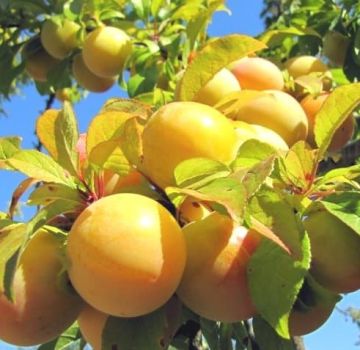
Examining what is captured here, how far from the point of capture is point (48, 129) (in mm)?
836

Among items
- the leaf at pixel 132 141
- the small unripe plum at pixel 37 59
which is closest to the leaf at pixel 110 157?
the leaf at pixel 132 141

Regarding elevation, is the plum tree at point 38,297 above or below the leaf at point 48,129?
below

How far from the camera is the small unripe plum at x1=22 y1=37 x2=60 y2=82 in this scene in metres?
2.55

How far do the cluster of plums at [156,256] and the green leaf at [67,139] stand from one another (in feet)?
0.07

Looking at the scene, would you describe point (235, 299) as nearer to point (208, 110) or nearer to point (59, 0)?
point (208, 110)

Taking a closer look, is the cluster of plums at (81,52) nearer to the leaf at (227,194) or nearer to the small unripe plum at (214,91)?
the small unripe plum at (214,91)

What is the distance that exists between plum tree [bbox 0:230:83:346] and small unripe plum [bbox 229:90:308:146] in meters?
0.39

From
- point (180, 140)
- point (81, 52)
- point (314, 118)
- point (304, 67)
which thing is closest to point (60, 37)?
point (81, 52)

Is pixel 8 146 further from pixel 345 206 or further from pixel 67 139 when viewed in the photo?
pixel 345 206

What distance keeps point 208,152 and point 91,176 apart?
5.8 inches

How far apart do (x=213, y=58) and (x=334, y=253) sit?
305mm

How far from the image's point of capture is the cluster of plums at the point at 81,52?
2.06 m

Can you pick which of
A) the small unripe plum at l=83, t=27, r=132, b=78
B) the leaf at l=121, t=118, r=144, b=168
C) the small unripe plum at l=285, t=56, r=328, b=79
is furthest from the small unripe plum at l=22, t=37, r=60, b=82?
the leaf at l=121, t=118, r=144, b=168

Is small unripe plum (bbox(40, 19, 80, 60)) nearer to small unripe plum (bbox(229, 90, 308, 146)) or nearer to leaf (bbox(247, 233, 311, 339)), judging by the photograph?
small unripe plum (bbox(229, 90, 308, 146))
